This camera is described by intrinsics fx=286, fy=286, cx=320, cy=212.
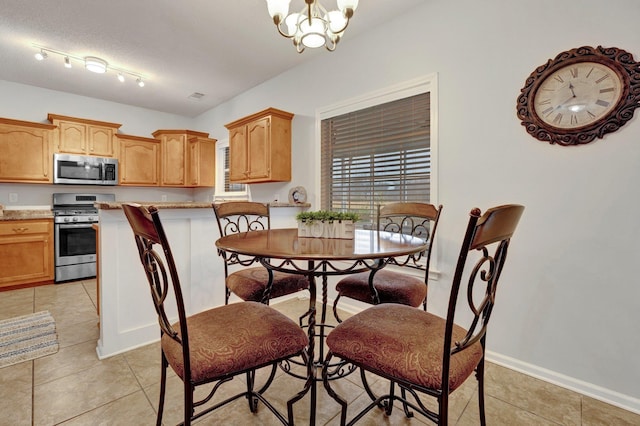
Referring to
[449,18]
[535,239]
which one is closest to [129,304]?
[535,239]

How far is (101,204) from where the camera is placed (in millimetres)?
1872

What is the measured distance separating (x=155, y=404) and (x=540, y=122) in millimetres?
2727

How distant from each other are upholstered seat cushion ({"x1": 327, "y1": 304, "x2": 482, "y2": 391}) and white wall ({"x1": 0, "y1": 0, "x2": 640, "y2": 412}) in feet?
3.52

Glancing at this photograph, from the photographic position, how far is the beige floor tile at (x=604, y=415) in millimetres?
1414

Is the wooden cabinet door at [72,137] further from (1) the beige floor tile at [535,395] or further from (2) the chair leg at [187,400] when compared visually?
(1) the beige floor tile at [535,395]

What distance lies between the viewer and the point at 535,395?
1607 mm

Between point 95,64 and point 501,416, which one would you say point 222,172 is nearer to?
point 95,64

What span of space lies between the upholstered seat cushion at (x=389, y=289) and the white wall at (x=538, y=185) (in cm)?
68

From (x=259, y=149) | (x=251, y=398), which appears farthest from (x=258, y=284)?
(x=259, y=149)

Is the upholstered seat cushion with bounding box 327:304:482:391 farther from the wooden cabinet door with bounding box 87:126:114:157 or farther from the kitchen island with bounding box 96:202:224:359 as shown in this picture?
the wooden cabinet door with bounding box 87:126:114:157

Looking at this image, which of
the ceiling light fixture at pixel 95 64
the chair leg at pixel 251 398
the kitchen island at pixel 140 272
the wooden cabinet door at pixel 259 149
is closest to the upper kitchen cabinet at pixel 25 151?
the ceiling light fixture at pixel 95 64

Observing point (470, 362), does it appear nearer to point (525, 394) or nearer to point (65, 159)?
point (525, 394)

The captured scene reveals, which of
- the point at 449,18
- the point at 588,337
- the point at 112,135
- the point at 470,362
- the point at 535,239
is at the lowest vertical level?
the point at 588,337

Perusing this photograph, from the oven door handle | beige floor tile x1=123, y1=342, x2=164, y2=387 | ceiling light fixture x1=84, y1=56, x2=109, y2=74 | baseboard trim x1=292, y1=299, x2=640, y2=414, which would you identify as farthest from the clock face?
the oven door handle
